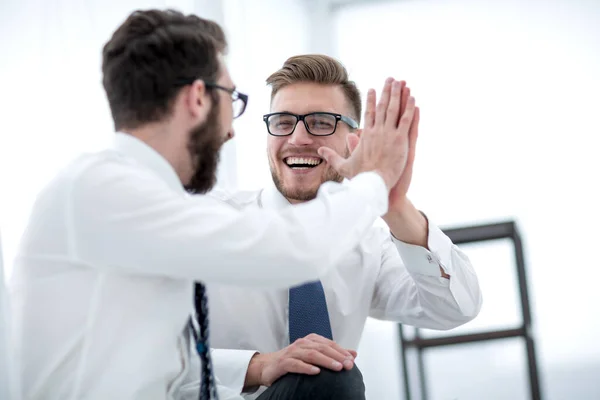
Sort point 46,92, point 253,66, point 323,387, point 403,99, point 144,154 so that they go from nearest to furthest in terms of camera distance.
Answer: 1. point 144,154
2. point 323,387
3. point 403,99
4. point 46,92
5. point 253,66

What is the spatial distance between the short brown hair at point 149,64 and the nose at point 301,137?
879 mm

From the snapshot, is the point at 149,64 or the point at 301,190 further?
the point at 301,190

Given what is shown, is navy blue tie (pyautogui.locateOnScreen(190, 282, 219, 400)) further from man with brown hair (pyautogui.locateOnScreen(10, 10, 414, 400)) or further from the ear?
the ear

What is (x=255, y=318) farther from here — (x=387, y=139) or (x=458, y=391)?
(x=458, y=391)

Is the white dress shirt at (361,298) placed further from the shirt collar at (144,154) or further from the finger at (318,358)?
the shirt collar at (144,154)

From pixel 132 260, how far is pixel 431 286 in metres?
0.85

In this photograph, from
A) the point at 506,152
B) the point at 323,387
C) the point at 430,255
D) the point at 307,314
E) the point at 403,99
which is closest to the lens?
the point at 323,387

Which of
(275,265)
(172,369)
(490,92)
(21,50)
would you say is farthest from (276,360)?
(490,92)

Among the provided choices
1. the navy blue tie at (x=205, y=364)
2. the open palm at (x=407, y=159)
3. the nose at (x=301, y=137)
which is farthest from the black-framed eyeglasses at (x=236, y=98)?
the nose at (x=301, y=137)

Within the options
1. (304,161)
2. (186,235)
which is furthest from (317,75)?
(186,235)

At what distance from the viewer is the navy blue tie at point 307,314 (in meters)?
1.75

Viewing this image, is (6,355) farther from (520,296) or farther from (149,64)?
(520,296)

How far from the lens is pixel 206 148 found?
127 centimetres

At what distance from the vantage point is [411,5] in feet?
12.8
